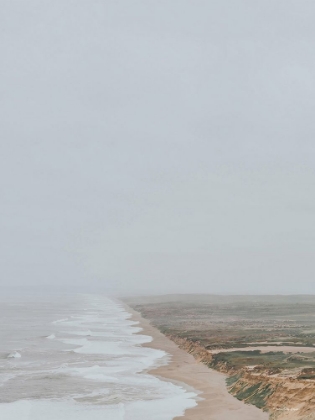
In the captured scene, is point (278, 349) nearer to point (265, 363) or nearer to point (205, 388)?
point (265, 363)

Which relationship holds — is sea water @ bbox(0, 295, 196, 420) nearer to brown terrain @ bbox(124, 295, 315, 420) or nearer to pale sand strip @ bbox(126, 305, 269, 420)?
pale sand strip @ bbox(126, 305, 269, 420)

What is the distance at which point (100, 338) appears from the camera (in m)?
58.7

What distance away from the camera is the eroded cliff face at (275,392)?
814 inches

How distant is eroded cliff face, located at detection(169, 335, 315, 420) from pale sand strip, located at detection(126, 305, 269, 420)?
508 millimetres

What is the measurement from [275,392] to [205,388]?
617 cm

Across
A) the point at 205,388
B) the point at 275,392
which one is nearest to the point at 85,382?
the point at 205,388

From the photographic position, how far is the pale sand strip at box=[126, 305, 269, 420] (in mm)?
22906

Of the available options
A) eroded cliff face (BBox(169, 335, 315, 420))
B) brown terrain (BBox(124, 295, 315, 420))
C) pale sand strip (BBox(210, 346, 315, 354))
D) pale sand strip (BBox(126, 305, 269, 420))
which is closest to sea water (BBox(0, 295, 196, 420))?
pale sand strip (BBox(126, 305, 269, 420))

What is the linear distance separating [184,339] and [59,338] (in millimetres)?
16263

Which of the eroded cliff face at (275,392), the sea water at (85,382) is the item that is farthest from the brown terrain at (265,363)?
the sea water at (85,382)

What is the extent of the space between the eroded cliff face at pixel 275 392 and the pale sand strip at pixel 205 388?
51 centimetres

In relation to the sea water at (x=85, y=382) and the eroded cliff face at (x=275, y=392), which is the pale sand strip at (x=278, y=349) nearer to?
the sea water at (x=85, y=382)

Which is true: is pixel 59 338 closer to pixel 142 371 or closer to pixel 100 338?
pixel 100 338

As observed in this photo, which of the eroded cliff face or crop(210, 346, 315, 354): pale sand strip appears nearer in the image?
the eroded cliff face
